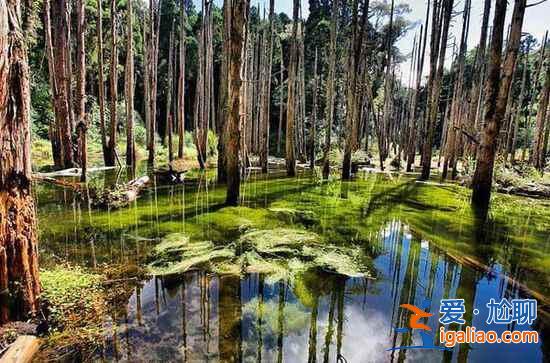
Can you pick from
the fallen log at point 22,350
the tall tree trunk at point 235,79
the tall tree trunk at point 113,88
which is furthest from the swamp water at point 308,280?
the tall tree trunk at point 113,88

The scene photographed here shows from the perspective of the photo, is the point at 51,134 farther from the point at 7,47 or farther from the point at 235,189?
the point at 7,47

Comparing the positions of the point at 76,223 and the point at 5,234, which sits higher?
the point at 5,234

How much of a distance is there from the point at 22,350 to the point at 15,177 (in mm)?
1351

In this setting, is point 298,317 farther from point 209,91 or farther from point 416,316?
point 209,91

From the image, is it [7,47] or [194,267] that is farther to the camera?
[194,267]

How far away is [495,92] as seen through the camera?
828cm

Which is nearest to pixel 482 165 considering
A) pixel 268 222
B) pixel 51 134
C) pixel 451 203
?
pixel 451 203

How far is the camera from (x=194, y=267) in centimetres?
420

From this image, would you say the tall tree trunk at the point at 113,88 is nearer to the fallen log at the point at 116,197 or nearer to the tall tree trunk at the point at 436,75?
the fallen log at the point at 116,197

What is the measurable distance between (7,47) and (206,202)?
5859 mm

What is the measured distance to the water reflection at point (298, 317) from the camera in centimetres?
264

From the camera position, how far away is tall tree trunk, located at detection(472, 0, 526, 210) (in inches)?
314

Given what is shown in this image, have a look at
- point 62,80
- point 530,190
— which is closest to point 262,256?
point 530,190

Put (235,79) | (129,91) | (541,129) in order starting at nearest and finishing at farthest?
(235,79)
(129,91)
(541,129)
